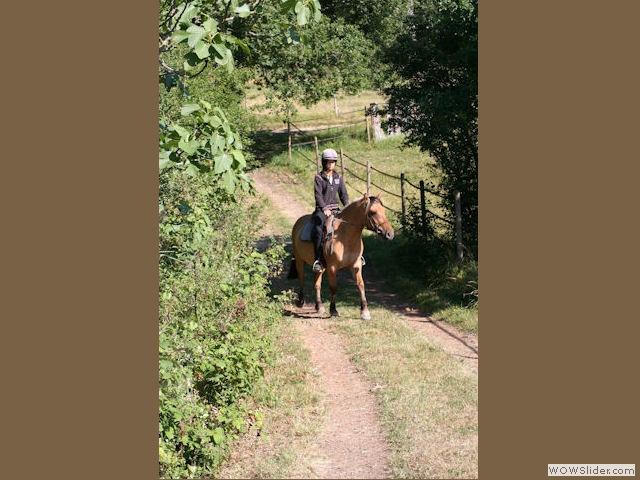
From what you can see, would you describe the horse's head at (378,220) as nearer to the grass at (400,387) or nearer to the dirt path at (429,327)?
the grass at (400,387)

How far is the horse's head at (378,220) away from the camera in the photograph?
12.1m

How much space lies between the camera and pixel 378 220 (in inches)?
482

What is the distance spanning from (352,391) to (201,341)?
7.68 feet

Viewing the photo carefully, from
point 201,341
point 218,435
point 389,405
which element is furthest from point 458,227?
point 218,435

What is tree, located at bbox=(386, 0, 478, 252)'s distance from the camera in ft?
47.1

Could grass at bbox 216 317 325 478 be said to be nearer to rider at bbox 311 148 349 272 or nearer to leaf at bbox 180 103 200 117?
rider at bbox 311 148 349 272

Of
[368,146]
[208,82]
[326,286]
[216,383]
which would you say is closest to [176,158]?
[216,383]

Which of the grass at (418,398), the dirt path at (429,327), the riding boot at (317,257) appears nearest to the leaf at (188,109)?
the dirt path at (429,327)

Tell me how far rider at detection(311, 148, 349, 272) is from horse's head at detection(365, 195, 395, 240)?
0.78 metres

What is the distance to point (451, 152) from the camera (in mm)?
15781

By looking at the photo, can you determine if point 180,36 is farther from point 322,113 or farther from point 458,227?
point 322,113

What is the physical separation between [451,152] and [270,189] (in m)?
13.2

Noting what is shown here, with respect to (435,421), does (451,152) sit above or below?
above

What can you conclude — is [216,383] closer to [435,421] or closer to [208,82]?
[435,421]
